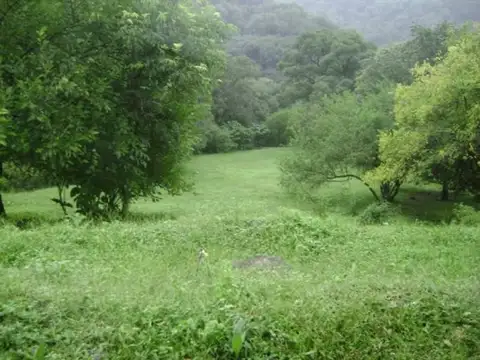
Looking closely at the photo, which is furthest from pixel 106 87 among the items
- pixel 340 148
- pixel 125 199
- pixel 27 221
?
pixel 340 148

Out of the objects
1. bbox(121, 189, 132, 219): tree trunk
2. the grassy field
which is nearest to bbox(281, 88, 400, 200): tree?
bbox(121, 189, 132, 219): tree trunk

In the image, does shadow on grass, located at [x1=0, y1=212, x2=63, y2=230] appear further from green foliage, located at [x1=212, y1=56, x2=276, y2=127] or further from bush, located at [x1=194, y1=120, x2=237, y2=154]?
green foliage, located at [x1=212, y1=56, x2=276, y2=127]

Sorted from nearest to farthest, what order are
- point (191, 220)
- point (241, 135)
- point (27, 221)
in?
point (191, 220) < point (27, 221) < point (241, 135)

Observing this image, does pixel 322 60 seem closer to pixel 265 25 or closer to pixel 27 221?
pixel 265 25

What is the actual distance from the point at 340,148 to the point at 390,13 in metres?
91.1

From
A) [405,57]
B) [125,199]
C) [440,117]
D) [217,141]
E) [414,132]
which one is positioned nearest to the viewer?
[125,199]

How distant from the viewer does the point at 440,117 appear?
19.1 m

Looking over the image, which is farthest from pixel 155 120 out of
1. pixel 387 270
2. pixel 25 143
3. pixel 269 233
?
pixel 387 270

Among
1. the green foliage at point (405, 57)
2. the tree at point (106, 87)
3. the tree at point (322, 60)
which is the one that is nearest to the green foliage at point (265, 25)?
the tree at point (322, 60)

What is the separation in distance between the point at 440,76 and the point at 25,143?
48.8ft

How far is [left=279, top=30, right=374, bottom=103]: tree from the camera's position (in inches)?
2457

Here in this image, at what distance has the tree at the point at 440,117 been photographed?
17625mm

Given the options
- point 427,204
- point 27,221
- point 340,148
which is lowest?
point 427,204

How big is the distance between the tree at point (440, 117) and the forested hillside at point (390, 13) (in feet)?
197
